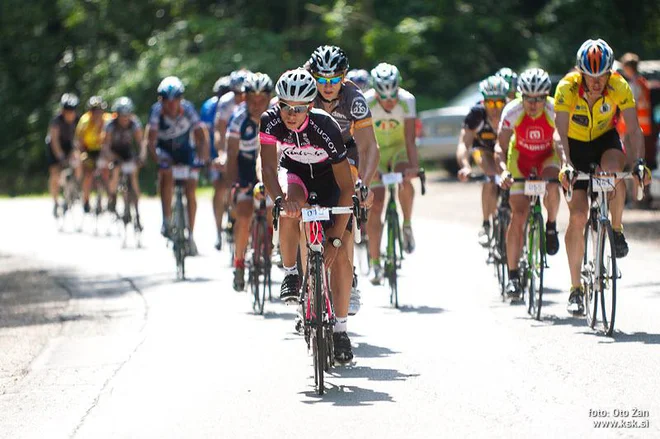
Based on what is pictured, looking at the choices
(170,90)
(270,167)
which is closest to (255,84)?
(170,90)

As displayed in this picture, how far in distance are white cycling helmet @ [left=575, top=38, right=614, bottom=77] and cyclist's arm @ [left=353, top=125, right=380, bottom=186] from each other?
1.58m

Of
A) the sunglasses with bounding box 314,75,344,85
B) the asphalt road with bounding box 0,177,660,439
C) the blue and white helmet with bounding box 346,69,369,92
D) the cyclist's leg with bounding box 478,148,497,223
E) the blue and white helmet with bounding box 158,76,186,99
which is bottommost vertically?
the asphalt road with bounding box 0,177,660,439

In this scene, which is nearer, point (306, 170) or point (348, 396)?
point (348, 396)

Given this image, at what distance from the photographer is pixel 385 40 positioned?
35375 mm

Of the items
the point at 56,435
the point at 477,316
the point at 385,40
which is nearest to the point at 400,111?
the point at 477,316

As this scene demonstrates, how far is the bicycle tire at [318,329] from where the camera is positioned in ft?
29.1

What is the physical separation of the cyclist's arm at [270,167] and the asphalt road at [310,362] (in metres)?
1.19

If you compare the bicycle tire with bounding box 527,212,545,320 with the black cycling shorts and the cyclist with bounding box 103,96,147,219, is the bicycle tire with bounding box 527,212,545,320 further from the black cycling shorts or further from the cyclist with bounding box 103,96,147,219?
the cyclist with bounding box 103,96,147,219

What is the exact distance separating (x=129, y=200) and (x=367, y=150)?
404 inches

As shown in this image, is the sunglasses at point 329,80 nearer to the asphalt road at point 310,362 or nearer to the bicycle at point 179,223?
the asphalt road at point 310,362

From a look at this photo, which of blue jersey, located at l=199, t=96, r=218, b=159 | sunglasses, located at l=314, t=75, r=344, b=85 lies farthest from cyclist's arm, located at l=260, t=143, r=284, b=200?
blue jersey, located at l=199, t=96, r=218, b=159

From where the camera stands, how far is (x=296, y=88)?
9.36 metres

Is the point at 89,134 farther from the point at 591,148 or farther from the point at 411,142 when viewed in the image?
the point at 591,148

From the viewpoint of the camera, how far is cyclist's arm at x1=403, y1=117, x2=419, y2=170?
14320 mm
